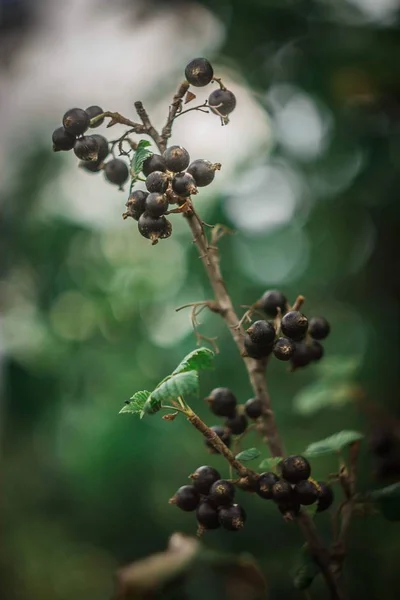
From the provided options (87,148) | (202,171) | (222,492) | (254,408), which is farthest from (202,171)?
(222,492)

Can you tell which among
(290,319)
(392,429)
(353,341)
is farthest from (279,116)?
(290,319)

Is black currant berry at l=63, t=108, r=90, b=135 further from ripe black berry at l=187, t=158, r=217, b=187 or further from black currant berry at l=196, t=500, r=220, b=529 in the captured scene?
black currant berry at l=196, t=500, r=220, b=529

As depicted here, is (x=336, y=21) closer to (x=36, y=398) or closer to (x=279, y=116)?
(x=279, y=116)

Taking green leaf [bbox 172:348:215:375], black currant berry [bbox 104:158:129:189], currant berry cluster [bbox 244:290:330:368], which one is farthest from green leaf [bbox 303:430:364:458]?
black currant berry [bbox 104:158:129:189]

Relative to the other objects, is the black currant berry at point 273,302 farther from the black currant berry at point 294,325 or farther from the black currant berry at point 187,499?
the black currant berry at point 187,499

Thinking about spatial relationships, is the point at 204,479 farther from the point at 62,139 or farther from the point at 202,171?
the point at 62,139
